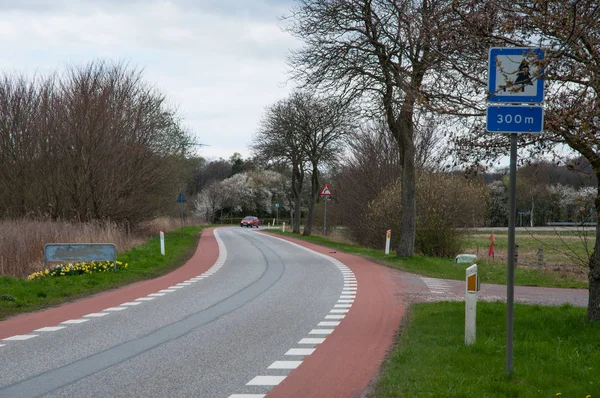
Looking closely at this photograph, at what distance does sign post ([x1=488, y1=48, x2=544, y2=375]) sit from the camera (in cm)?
675

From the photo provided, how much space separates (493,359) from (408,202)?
18.9 metres

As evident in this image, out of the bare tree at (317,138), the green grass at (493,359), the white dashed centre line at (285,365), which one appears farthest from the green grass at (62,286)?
the bare tree at (317,138)

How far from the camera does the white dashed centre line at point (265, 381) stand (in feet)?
22.8

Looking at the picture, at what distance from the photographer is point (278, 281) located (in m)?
18.4

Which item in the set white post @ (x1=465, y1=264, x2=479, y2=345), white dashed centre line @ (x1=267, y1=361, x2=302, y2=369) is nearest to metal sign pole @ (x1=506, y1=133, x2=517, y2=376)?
white post @ (x1=465, y1=264, x2=479, y2=345)

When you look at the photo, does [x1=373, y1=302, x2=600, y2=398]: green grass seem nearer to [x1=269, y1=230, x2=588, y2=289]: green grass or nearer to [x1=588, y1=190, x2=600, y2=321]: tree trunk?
[x1=588, y1=190, x2=600, y2=321]: tree trunk

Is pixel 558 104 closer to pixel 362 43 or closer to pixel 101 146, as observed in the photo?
pixel 362 43

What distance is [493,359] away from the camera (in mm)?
7641

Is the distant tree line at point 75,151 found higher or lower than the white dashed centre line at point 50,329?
higher

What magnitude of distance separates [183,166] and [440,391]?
148ft

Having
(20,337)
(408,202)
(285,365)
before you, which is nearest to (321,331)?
(285,365)

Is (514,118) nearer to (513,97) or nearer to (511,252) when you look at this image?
(513,97)

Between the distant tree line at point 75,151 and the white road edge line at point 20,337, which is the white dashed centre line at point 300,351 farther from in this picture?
the distant tree line at point 75,151

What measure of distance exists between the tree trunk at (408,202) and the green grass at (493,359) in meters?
15.0
